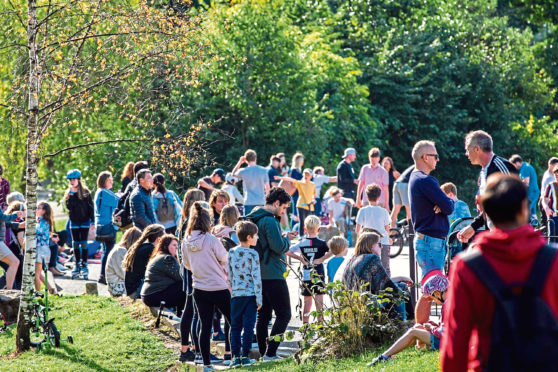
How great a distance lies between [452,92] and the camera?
32.2m

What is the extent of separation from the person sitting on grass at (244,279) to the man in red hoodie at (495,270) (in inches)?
201

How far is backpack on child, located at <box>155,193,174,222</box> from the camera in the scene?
14.3 m

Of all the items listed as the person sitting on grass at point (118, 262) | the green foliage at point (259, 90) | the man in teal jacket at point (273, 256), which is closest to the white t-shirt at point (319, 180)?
the green foliage at point (259, 90)

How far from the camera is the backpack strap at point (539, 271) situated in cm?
391

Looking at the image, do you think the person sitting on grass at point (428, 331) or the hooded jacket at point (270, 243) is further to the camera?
the hooded jacket at point (270, 243)

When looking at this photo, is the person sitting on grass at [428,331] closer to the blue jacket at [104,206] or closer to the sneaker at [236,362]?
the sneaker at [236,362]

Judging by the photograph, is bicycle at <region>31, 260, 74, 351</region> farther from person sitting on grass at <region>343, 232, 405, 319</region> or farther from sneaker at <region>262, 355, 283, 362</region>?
person sitting on grass at <region>343, 232, 405, 319</region>

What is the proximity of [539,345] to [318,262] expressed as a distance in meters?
6.78

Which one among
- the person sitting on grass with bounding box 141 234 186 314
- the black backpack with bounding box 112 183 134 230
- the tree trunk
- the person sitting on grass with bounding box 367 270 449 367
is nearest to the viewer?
the person sitting on grass with bounding box 367 270 449 367

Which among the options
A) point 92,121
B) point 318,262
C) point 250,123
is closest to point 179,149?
point 318,262

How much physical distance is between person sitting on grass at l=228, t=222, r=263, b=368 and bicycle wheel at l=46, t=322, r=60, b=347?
2.76m

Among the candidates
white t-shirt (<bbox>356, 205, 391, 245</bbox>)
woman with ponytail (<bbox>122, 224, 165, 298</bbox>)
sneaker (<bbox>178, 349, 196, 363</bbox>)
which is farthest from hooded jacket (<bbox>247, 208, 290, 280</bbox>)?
white t-shirt (<bbox>356, 205, 391, 245</bbox>)

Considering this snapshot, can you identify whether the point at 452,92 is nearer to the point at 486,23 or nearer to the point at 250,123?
the point at 486,23

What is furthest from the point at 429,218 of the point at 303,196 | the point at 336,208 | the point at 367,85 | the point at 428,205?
the point at 367,85
